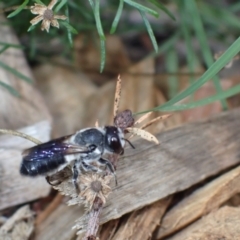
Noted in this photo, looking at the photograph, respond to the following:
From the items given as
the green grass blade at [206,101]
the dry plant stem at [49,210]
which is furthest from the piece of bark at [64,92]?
the green grass blade at [206,101]

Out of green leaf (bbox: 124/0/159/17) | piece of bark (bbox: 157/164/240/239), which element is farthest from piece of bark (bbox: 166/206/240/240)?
green leaf (bbox: 124/0/159/17)

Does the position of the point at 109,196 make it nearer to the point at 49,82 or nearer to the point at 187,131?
the point at 187,131

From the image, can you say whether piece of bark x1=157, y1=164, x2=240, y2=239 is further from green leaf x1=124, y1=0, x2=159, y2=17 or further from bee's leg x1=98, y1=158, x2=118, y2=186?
green leaf x1=124, y1=0, x2=159, y2=17

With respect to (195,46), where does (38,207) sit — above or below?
below

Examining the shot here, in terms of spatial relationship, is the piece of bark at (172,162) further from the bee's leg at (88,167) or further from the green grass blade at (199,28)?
the green grass blade at (199,28)

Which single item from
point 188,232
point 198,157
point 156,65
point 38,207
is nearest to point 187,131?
point 198,157
